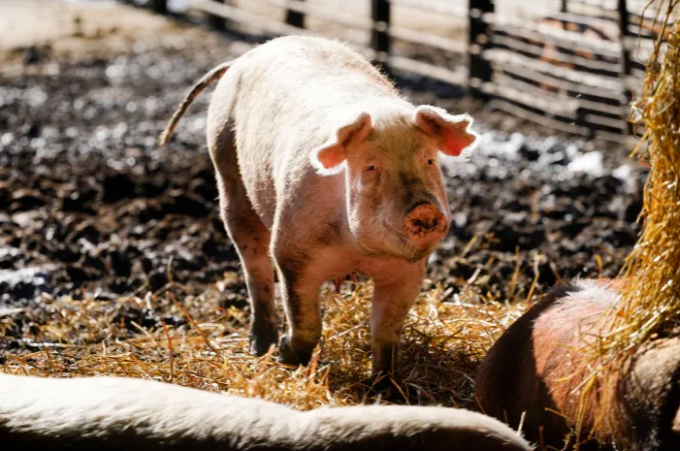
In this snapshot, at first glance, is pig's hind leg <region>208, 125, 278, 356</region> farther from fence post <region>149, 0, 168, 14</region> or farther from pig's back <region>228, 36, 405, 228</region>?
fence post <region>149, 0, 168, 14</region>

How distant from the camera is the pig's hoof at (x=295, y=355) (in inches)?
174

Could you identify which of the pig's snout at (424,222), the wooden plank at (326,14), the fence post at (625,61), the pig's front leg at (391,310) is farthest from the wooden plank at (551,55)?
the pig's snout at (424,222)

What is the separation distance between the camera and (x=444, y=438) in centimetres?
287

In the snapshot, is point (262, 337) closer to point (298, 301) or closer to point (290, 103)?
point (298, 301)

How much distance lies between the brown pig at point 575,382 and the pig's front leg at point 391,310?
0.44m

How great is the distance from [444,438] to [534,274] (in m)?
3.02

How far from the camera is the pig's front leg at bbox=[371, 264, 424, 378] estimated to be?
13.6 ft

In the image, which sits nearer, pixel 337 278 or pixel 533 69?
pixel 337 278

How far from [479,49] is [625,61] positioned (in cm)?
211

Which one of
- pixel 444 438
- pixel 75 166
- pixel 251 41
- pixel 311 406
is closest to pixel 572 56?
pixel 75 166

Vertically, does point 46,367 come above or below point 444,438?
below

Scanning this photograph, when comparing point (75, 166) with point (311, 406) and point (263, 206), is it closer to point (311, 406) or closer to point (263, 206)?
point (263, 206)

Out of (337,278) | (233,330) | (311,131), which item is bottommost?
(233,330)

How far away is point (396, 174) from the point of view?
12.2 ft
